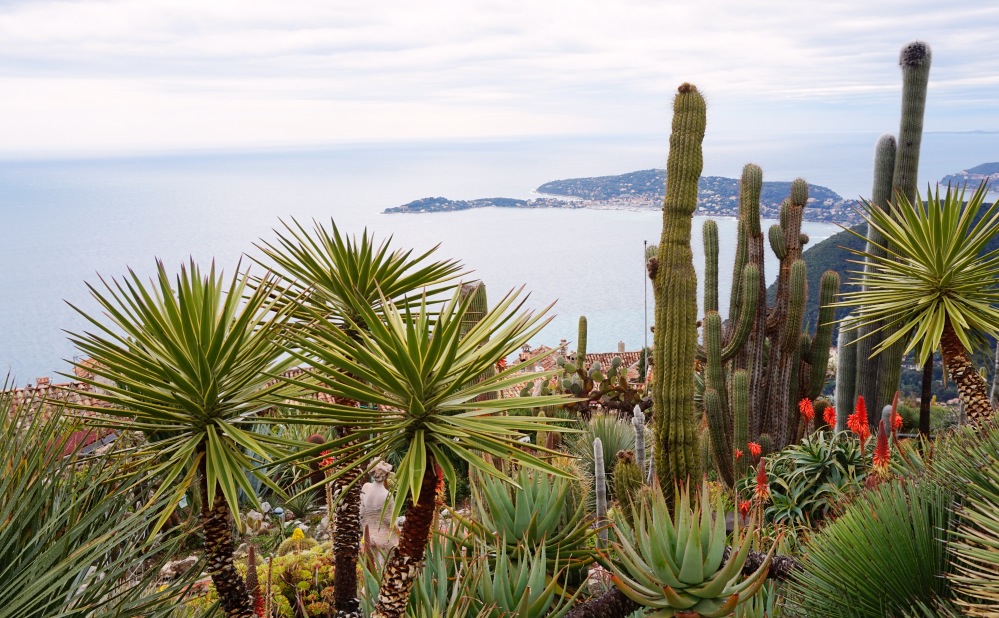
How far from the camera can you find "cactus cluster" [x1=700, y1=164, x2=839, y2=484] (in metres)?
9.77

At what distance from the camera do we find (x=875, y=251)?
9.76m

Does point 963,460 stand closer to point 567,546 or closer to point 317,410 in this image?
point 567,546

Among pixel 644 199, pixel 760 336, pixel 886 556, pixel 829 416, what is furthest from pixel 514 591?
pixel 644 199

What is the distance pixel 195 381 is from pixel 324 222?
46.0 feet

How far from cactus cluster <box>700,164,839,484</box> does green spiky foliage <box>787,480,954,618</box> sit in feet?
21.2

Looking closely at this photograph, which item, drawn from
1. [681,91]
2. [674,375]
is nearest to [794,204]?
[681,91]

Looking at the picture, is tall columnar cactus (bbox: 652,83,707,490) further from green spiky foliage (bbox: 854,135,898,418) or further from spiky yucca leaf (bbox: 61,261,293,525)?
spiky yucca leaf (bbox: 61,261,293,525)

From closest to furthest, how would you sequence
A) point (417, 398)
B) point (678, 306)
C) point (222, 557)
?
point (417, 398) → point (222, 557) → point (678, 306)

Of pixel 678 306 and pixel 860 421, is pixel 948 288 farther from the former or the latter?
pixel 678 306

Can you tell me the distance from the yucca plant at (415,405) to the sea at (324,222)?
426cm

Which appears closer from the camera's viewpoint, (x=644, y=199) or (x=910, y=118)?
(x=910, y=118)

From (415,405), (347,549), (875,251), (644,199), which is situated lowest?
(347,549)

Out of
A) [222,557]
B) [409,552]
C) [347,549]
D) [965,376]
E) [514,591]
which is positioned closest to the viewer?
[409,552]

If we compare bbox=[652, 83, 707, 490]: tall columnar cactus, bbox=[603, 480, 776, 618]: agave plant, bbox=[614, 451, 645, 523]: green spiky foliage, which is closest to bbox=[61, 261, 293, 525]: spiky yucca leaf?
bbox=[603, 480, 776, 618]: agave plant
